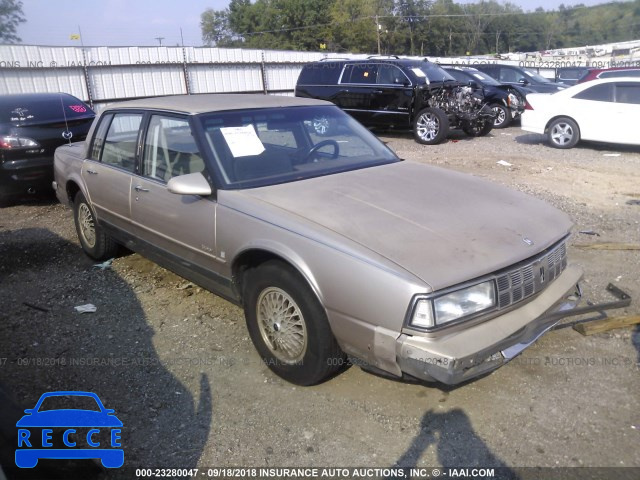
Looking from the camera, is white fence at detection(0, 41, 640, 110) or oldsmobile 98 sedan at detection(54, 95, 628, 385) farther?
white fence at detection(0, 41, 640, 110)

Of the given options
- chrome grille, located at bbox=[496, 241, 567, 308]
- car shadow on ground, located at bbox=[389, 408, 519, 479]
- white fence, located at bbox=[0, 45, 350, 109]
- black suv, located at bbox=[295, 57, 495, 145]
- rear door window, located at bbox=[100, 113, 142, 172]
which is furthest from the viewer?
white fence, located at bbox=[0, 45, 350, 109]

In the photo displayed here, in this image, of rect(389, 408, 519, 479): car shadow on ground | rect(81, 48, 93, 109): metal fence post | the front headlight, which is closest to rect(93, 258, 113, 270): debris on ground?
rect(389, 408, 519, 479): car shadow on ground

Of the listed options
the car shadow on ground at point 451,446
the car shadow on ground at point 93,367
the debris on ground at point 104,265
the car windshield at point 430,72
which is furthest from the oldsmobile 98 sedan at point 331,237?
the car windshield at point 430,72

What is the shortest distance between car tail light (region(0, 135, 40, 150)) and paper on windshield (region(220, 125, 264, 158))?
507cm

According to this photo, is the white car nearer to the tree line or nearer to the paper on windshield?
the paper on windshield

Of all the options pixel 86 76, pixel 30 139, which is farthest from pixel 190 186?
pixel 86 76

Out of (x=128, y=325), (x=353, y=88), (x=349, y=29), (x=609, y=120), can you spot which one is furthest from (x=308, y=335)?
(x=349, y=29)

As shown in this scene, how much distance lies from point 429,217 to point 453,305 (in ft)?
2.16

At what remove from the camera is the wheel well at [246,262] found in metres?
3.20

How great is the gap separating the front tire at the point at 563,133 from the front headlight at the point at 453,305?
10.1m

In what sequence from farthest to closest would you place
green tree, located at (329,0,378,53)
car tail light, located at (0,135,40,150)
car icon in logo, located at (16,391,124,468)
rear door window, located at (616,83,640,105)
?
green tree, located at (329,0,378,53)
rear door window, located at (616,83,640,105)
car tail light, located at (0,135,40,150)
car icon in logo, located at (16,391,124,468)

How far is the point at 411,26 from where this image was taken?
7200 cm

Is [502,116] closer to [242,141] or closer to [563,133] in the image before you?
[563,133]

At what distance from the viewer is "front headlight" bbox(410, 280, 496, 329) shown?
99.4 inches
